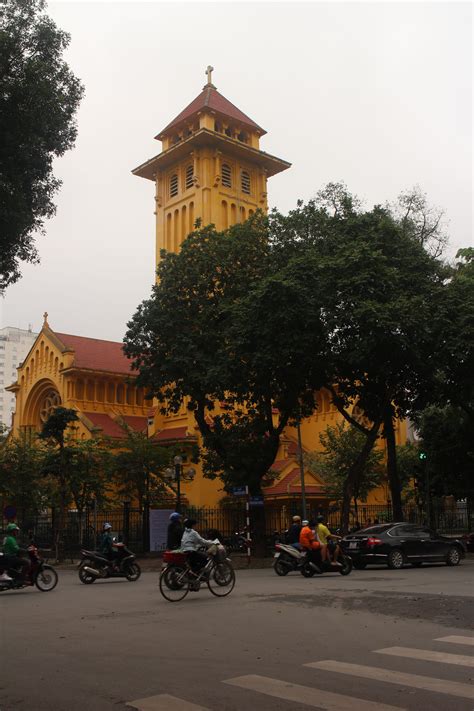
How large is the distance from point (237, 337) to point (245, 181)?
28.7 metres

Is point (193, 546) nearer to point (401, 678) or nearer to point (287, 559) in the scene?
point (287, 559)

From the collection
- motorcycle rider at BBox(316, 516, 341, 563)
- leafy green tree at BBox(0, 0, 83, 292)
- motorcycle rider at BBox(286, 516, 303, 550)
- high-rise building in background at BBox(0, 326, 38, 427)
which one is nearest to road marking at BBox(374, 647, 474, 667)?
leafy green tree at BBox(0, 0, 83, 292)

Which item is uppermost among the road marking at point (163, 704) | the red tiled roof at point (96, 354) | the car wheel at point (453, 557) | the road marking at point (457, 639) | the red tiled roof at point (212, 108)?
the red tiled roof at point (212, 108)

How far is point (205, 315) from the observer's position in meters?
27.4

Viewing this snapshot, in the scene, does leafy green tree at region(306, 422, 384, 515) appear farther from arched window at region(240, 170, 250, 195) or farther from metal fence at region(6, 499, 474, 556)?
arched window at region(240, 170, 250, 195)

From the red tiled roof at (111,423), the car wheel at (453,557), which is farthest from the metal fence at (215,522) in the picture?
the red tiled roof at (111,423)

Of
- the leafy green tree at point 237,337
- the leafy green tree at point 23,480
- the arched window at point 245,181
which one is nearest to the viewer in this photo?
the leafy green tree at point 237,337

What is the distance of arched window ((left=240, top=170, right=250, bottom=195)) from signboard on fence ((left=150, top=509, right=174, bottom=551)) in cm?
2793

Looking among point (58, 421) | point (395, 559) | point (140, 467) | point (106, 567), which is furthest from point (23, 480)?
point (395, 559)

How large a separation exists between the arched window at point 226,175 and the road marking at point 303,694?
45.3 meters

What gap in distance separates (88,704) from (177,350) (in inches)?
Result: 840

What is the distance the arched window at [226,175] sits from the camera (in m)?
49.9

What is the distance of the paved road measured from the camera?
20.4ft

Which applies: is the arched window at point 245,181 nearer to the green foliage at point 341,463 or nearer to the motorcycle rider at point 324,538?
the green foliage at point 341,463
